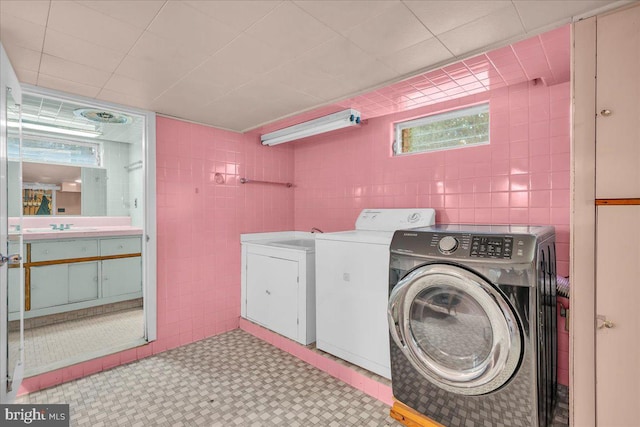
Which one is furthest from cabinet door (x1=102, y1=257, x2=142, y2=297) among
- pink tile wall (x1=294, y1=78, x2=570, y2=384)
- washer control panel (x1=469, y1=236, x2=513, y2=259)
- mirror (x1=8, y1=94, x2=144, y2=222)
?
washer control panel (x1=469, y1=236, x2=513, y2=259)

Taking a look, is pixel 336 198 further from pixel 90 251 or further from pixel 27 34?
pixel 90 251

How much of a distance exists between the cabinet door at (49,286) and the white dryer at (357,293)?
109 inches

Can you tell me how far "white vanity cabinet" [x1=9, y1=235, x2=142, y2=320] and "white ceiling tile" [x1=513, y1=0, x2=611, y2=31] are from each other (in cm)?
409

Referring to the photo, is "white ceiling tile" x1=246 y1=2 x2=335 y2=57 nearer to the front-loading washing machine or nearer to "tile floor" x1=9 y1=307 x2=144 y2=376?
the front-loading washing machine

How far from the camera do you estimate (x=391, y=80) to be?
2.01 meters

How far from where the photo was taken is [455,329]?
1.51 m

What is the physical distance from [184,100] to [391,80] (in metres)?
A: 1.55

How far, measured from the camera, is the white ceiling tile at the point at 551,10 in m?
1.25

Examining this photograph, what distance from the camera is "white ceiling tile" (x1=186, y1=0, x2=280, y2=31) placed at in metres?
1.25

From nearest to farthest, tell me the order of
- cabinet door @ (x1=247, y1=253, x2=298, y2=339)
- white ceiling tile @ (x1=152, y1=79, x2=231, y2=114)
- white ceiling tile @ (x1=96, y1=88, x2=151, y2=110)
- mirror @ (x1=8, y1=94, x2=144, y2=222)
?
white ceiling tile @ (x1=152, y1=79, x2=231, y2=114) < white ceiling tile @ (x1=96, y1=88, x2=151, y2=110) < cabinet door @ (x1=247, y1=253, x2=298, y2=339) < mirror @ (x1=8, y1=94, x2=144, y2=222)

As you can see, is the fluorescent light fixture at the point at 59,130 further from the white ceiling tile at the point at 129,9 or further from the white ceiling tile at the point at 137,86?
the white ceiling tile at the point at 129,9

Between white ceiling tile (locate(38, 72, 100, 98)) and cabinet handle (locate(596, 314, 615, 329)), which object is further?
white ceiling tile (locate(38, 72, 100, 98))

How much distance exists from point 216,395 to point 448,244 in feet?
5.78

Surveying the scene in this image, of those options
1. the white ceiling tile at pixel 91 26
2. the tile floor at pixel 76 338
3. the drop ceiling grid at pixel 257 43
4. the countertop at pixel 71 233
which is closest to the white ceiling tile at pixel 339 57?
the drop ceiling grid at pixel 257 43
